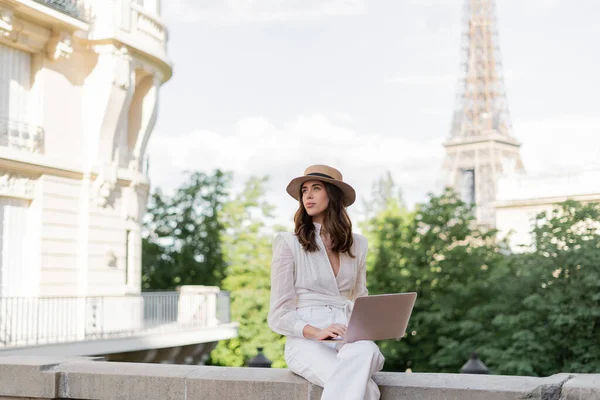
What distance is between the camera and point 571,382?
13.7 ft

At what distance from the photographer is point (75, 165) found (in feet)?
65.0

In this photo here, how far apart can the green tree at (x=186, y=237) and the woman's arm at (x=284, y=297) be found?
29.9 metres

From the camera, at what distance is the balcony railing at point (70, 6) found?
1844 centimetres

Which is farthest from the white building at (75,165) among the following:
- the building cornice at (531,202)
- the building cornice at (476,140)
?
the building cornice at (476,140)

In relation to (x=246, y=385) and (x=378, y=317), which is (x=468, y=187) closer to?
(x=246, y=385)

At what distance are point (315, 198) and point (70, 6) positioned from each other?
15860 millimetres

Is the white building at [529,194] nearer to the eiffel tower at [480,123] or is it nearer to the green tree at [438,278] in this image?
the green tree at [438,278]

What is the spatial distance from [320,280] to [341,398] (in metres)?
0.70

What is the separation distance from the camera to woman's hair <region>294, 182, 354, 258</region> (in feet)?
15.7

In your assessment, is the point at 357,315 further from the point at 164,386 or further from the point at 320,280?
the point at 164,386

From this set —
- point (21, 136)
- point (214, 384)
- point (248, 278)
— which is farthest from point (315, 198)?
point (248, 278)

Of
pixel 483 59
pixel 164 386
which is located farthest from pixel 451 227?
pixel 483 59

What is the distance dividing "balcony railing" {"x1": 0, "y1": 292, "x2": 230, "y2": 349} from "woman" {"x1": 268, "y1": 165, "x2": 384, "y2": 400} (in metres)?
12.8

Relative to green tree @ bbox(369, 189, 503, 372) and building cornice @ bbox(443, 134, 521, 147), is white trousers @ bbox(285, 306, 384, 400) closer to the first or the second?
green tree @ bbox(369, 189, 503, 372)
